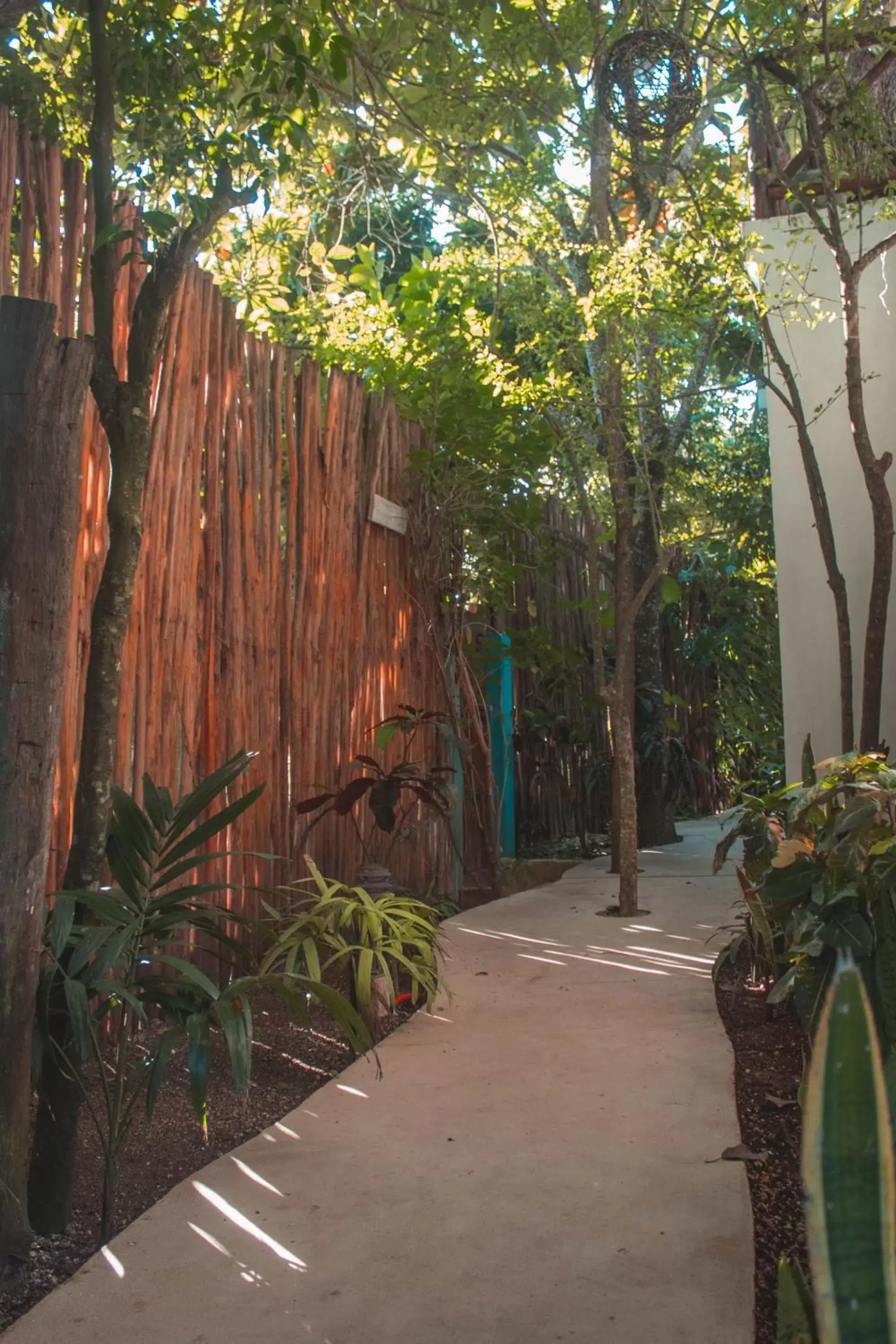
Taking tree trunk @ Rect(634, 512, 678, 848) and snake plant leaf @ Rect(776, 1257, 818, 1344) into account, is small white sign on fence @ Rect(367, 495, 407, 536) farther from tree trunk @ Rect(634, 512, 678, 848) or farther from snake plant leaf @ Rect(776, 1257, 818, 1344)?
snake plant leaf @ Rect(776, 1257, 818, 1344)

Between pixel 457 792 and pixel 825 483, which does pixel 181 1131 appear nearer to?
pixel 457 792

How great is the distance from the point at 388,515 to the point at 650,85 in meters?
2.12

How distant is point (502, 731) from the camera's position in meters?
7.05

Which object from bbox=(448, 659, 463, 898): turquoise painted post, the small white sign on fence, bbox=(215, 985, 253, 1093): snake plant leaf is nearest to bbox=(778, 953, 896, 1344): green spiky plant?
bbox=(215, 985, 253, 1093): snake plant leaf

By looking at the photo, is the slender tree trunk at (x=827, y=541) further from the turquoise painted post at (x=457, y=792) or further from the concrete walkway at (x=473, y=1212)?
the concrete walkway at (x=473, y=1212)

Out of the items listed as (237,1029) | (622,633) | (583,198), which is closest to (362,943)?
(237,1029)

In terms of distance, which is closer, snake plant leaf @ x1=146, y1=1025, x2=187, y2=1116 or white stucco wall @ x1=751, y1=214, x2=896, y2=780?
snake plant leaf @ x1=146, y1=1025, x2=187, y2=1116

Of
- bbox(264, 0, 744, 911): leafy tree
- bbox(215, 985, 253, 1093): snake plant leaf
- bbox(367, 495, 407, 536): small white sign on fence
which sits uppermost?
bbox(264, 0, 744, 911): leafy tree

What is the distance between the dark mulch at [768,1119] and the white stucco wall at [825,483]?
2.06 m

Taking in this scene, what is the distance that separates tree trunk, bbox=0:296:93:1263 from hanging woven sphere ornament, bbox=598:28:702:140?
3788mm

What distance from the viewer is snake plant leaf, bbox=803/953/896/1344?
3.02ft

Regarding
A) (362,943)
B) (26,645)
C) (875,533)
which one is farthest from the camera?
(875,533)

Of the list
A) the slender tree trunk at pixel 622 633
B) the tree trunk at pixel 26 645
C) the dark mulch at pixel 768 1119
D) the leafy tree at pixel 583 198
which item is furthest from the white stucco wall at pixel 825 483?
the tree trunk at pixel 26 645

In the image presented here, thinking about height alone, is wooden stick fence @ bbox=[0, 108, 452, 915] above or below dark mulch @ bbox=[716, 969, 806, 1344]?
above
